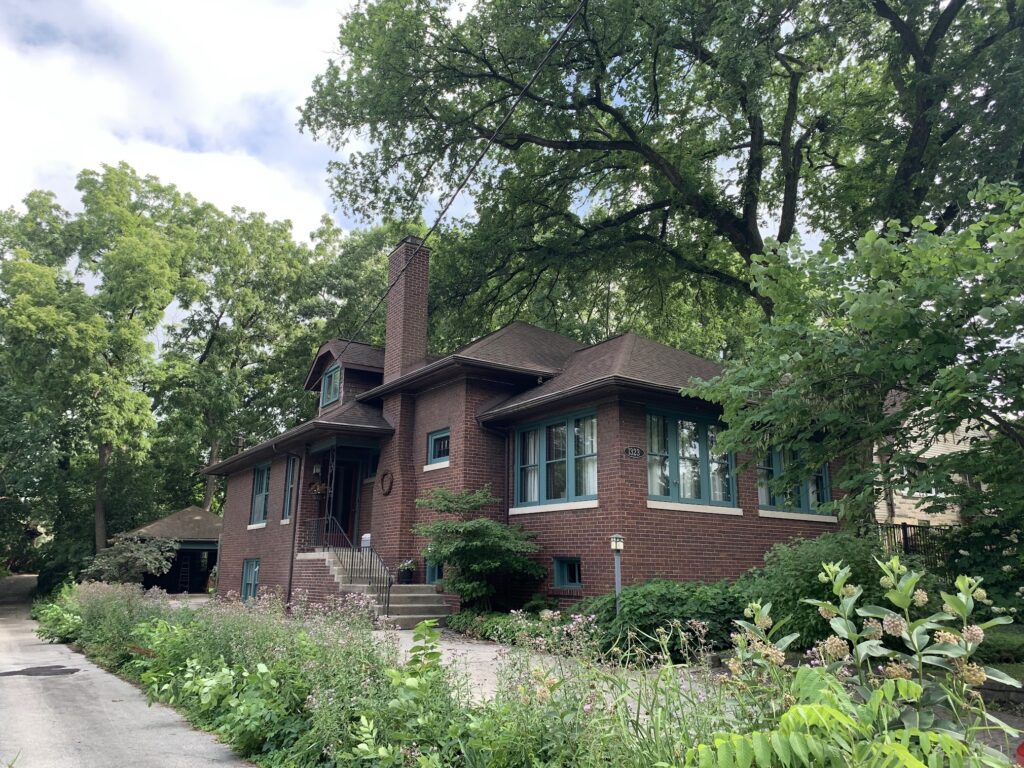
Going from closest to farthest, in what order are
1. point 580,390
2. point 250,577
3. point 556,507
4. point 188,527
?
1. point 580,390
2. point 556,507
3. point 250,577
4. point 188,527

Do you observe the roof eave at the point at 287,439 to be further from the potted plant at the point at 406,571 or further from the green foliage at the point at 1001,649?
the green foliage at the point at 1001,649

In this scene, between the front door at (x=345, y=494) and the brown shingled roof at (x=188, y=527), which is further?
the brown shingled roof at (x=188, y=527)

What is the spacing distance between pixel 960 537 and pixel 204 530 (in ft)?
102

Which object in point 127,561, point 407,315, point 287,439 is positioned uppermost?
point 407,315

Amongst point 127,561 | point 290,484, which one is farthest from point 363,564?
point 127,561

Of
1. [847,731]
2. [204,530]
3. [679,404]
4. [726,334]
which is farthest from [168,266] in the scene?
[847,731]

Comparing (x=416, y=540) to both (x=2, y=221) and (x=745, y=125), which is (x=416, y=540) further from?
(x=2, y=221)

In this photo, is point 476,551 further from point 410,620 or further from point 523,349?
point 523,349

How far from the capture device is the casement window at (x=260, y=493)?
23.5 metres

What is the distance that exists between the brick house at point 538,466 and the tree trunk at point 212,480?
1702cm

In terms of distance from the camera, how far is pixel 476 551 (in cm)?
1375

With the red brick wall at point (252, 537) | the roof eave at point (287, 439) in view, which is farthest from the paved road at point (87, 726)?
the red brick wall at point (252, 537)

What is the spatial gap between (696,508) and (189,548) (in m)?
26.3

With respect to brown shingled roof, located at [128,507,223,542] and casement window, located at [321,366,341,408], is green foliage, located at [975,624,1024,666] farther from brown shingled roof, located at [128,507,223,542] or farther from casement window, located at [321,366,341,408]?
brown shingled roof, located at [128,507,223,542]
